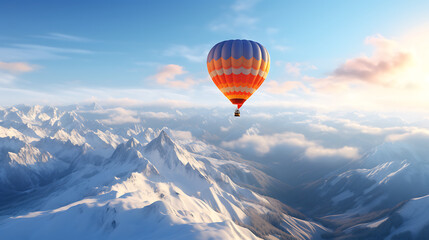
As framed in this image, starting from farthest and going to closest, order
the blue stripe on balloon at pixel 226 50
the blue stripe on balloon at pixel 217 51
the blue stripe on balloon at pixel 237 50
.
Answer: the blue stripe on balloon at pixel 217 51 → the blue stripe on balloon at pixel 226 50 → the blue stripe on balloon at pixel 237 50

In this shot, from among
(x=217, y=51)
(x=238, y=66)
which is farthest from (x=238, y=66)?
(x=217, y=51)

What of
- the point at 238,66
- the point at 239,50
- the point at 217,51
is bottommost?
the point at 238,66

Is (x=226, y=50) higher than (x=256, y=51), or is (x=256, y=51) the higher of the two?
(x=256, y=51)

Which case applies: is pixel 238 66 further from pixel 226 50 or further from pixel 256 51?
pixel 256 51

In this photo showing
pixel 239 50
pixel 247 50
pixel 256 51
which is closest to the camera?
pixel 239 50

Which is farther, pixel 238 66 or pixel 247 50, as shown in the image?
pixel 238 66

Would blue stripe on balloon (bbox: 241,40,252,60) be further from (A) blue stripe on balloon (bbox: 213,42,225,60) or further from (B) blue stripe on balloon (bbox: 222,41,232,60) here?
(A) blue stripe on balloon (bbox: 213,42,225,60)

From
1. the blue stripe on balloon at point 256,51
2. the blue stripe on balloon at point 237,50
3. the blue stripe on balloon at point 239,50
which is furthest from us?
the blue stripe on balloon at point 256,51

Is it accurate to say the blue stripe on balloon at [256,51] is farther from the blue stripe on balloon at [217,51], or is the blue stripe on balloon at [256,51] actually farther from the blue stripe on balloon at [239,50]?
the blue stripe on balloon at [217,51]

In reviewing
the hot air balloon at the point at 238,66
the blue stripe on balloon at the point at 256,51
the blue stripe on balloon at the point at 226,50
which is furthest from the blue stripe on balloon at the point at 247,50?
the blue stripe on balloon at the point at 226,50
